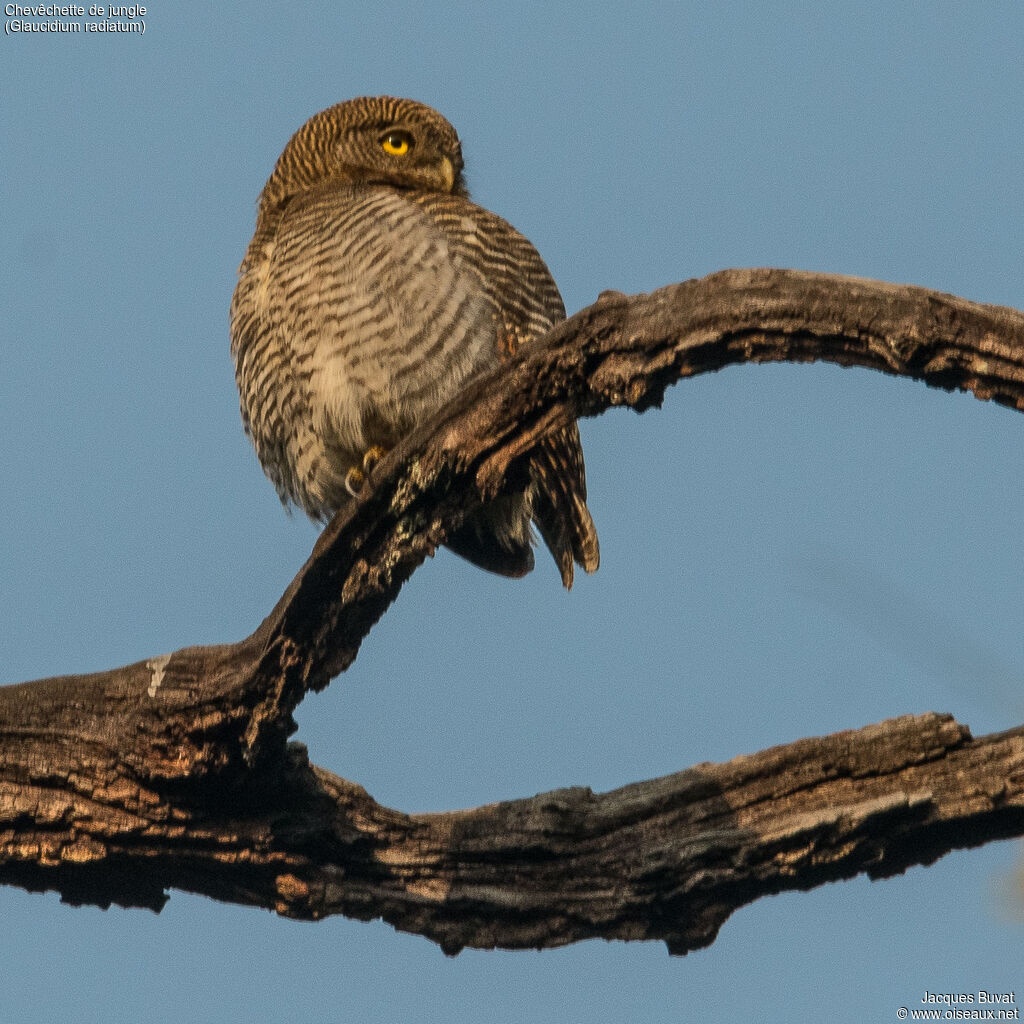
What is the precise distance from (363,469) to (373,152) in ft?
7.00

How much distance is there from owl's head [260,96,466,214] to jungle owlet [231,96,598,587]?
250mm

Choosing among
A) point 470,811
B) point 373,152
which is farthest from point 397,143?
point 470,811

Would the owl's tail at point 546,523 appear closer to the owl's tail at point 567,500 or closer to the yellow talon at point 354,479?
the owl's tail at point 567,500

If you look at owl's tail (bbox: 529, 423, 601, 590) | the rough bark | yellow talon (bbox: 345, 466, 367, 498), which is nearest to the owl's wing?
owl's tail (bbox: 529, 423, 601, 590)

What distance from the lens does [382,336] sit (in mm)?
5984

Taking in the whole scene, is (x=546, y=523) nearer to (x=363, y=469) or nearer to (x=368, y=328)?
(x=363, y=469)

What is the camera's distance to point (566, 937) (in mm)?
5207

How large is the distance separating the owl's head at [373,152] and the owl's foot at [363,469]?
71.6 inches

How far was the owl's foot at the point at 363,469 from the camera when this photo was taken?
6.23 meters

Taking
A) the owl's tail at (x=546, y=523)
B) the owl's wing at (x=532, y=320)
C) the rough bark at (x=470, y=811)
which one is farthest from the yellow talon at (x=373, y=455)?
the rough bark at (x=470, y=811)

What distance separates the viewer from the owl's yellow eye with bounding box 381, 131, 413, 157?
7.52 metres

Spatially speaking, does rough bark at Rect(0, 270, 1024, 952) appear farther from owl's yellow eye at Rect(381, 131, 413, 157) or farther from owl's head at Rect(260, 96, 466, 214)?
owl's yellow eye at Rect(381, 131, 413, 157)

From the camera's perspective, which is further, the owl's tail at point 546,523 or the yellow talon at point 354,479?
the yellow talon at point 354,479

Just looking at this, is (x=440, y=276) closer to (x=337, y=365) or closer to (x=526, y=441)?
(x=337, y=365)
